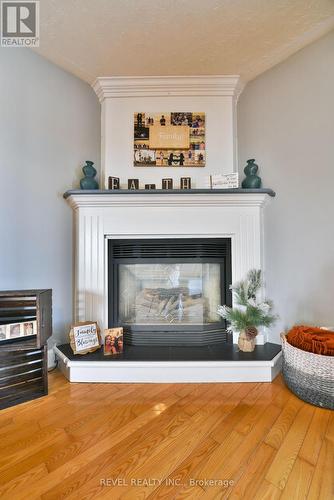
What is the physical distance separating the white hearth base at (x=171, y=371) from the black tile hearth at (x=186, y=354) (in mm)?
25

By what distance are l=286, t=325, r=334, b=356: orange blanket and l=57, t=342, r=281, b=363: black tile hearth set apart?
0.74ft

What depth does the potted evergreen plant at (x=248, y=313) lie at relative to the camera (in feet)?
5.38

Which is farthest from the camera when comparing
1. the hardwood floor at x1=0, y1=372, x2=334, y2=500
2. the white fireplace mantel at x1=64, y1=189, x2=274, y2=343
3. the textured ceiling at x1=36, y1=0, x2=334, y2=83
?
the white fireplace mantel at x1=64, y1=189, x2=274, y2=343

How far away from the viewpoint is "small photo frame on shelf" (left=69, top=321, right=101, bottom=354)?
5.24 feet

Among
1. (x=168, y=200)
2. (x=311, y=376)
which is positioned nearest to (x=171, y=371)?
(x=311, y=376)

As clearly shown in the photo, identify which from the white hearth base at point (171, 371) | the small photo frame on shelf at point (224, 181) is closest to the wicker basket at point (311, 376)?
the white hearth base at point (171, 371)

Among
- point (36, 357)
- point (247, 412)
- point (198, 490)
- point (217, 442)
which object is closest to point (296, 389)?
point (247, 412)

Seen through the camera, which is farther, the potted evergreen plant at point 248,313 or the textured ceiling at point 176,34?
the potted evergreen plant at point 248,313

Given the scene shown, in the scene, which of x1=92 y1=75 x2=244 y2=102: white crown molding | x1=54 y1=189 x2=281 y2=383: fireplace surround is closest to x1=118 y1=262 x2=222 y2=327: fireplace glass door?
x1=54 y1=189 x2=281 y2=383: fireplace surround

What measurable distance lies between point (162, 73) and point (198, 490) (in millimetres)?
2477

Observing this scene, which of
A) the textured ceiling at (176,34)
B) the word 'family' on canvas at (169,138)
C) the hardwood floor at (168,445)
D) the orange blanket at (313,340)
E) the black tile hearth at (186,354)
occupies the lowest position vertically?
the hardwood floor at (168,445)

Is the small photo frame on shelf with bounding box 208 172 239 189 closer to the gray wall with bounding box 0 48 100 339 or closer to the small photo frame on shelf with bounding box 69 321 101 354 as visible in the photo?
the gray wall with bounding box 0 48 100 339

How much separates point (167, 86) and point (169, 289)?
5.43 feet

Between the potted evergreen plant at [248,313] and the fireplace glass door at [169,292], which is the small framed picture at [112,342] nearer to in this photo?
the fireplace glass door at [169,292]
